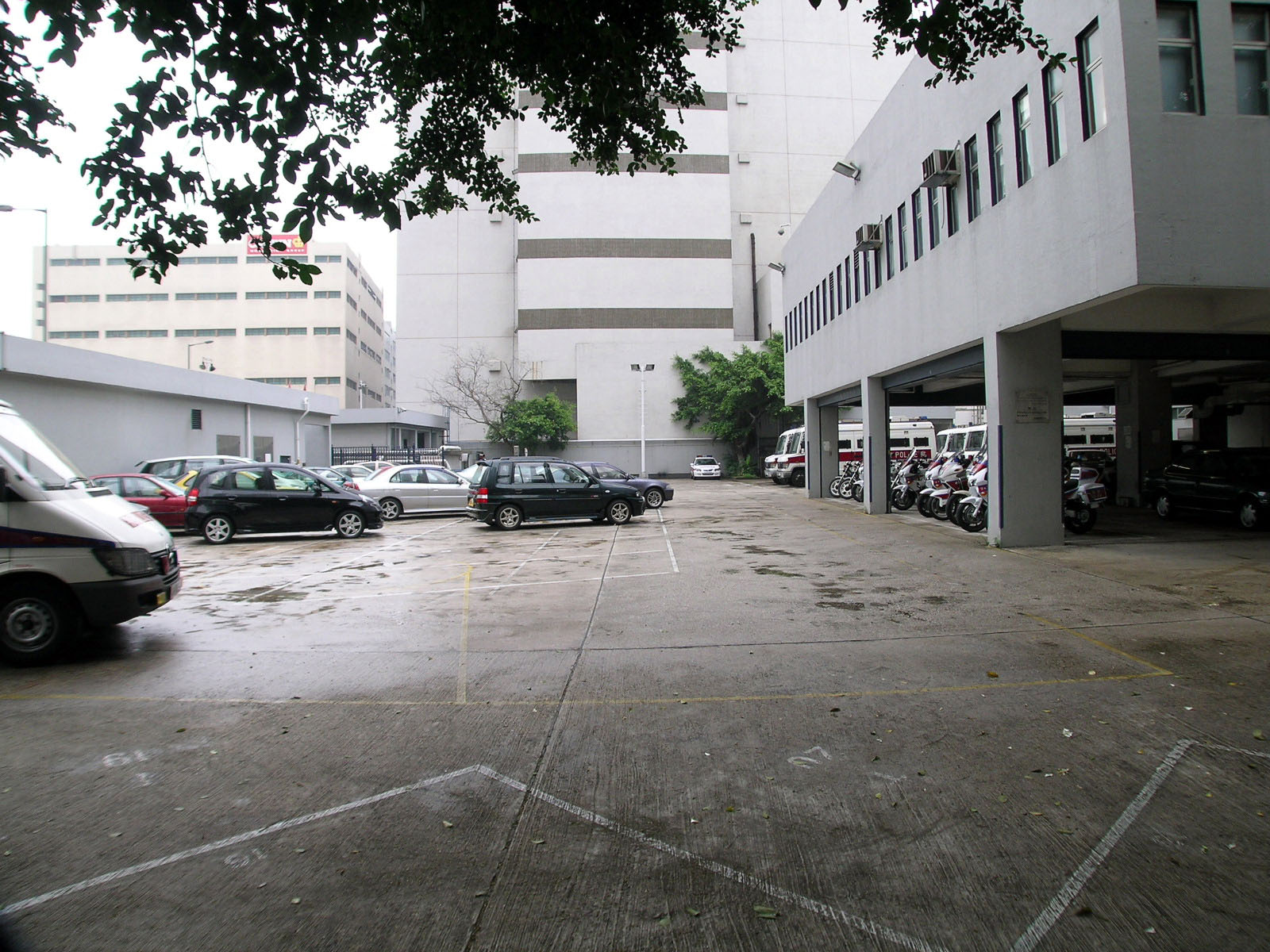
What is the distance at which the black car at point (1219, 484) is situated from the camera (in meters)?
15.1

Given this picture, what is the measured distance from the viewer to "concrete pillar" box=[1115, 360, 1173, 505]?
67.3ft

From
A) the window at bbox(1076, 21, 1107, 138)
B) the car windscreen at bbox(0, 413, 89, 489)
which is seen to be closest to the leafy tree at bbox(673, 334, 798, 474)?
the window at bbox(1076, 21, 1107, 138)

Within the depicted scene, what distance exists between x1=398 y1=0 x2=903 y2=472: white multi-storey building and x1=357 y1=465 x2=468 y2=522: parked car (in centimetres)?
2932

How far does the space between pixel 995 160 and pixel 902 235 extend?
171 inches

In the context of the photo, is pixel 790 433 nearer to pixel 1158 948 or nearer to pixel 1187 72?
pixel 1187 72

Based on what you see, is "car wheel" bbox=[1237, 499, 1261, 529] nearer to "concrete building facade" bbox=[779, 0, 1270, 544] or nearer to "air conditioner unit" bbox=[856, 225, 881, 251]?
"concrete building facade" bbox=[779, 0, 1270, 544]

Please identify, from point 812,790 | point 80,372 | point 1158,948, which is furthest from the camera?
point 80,372

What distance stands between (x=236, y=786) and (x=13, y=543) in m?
3.74

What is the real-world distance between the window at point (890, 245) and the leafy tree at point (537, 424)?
111 ft

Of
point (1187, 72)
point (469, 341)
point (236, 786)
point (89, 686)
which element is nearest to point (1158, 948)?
point (236, 786)

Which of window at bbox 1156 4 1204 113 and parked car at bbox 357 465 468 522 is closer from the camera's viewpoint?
window at bbox 1156 4 1204 113

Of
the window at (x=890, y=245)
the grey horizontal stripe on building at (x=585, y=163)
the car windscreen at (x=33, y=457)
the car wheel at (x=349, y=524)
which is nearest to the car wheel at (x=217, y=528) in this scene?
the car wheel at (x=349, y=524)

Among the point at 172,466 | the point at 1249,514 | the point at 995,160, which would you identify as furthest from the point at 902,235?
the point at 172,466

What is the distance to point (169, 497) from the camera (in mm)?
17734
